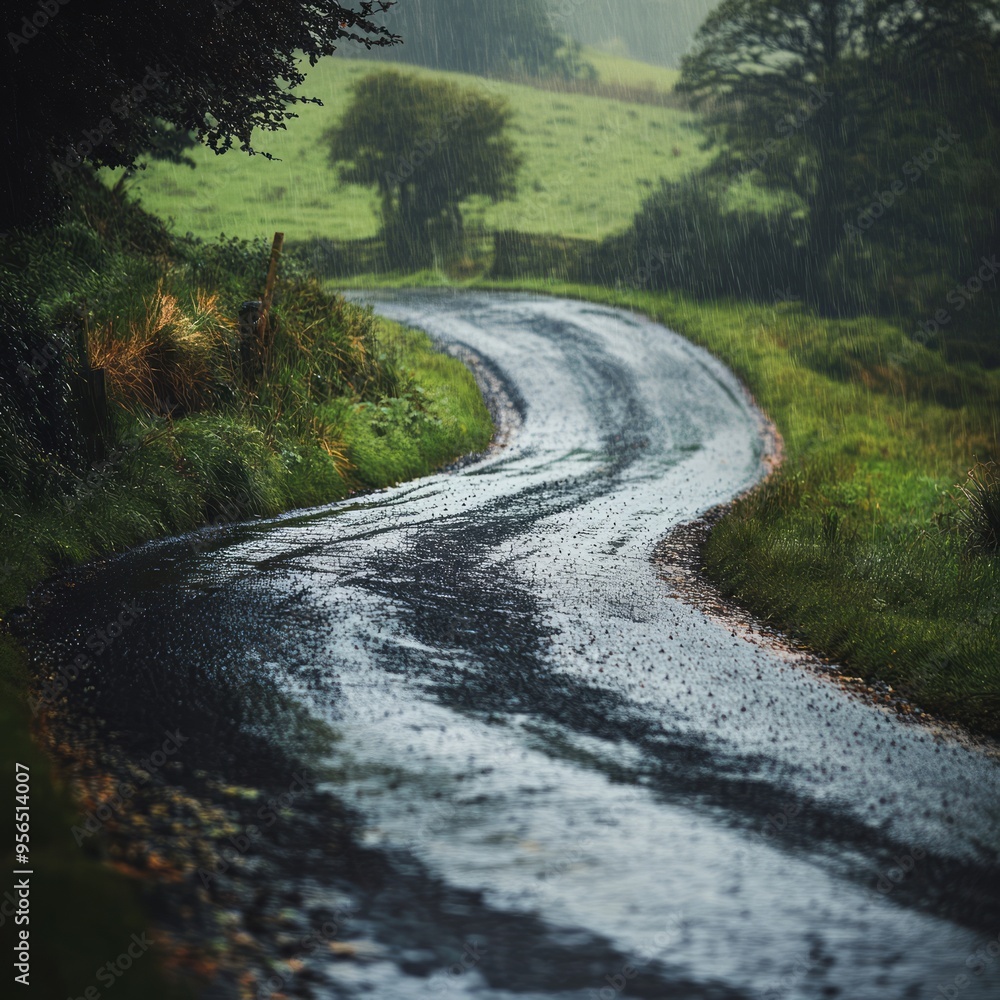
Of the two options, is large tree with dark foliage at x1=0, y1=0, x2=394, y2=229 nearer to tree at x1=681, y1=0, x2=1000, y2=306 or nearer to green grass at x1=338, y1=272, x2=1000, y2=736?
green grass at x1=338, y1=272, x2=1000, y2=736

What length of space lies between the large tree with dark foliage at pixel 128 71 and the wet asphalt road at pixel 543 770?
4.22 m

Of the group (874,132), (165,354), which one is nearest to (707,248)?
(874,132)

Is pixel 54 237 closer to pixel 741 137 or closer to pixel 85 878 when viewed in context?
pixel 85 878

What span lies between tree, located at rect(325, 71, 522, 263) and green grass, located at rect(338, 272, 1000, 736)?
732cm

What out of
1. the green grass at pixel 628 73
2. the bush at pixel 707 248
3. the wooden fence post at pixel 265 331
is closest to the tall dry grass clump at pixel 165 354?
the wooden fence post at pixel 265 331

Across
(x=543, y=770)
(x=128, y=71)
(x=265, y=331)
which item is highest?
(x=128, y=71)

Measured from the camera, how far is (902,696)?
18.6ft

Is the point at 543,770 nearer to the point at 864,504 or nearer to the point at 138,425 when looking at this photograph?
the point at 138,425

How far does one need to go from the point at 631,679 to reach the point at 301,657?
1.97 m

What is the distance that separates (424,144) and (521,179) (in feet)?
45.0

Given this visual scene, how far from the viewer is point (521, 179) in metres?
51.2

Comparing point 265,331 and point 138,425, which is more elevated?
point 265,331

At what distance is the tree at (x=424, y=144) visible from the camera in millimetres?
38344

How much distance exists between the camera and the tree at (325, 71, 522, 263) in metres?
38.3
